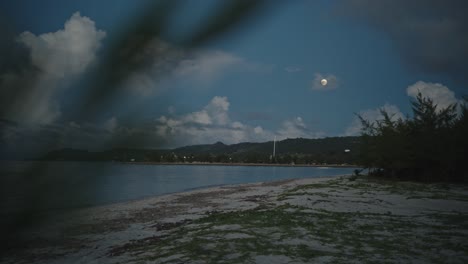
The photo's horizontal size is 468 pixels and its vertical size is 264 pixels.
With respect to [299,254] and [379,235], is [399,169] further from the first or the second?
[299,254]

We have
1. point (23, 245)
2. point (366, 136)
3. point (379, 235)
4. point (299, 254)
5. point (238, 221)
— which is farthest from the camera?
point (366, 136)

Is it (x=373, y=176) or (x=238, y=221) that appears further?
(x=373, y=176)

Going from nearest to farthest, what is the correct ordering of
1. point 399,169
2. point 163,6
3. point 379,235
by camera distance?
point 163,6 → point 379,235 → point 399,169

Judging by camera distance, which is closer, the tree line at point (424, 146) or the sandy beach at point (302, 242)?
the sandy beach at point (302, 242)

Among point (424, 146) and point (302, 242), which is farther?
point (424, 146)

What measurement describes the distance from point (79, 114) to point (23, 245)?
15.0 inches

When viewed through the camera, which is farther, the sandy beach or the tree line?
the tree line

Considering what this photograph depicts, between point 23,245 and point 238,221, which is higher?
point 23,245

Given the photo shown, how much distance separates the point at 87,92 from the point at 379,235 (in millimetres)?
8666

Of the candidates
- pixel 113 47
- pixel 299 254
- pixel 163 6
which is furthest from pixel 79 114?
pixel 299 254

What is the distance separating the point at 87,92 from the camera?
32.4 inches

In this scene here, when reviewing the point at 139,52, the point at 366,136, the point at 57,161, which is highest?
the point at 366,136

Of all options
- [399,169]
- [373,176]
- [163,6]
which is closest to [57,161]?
[163,6]

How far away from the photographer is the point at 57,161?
825 millimetres
